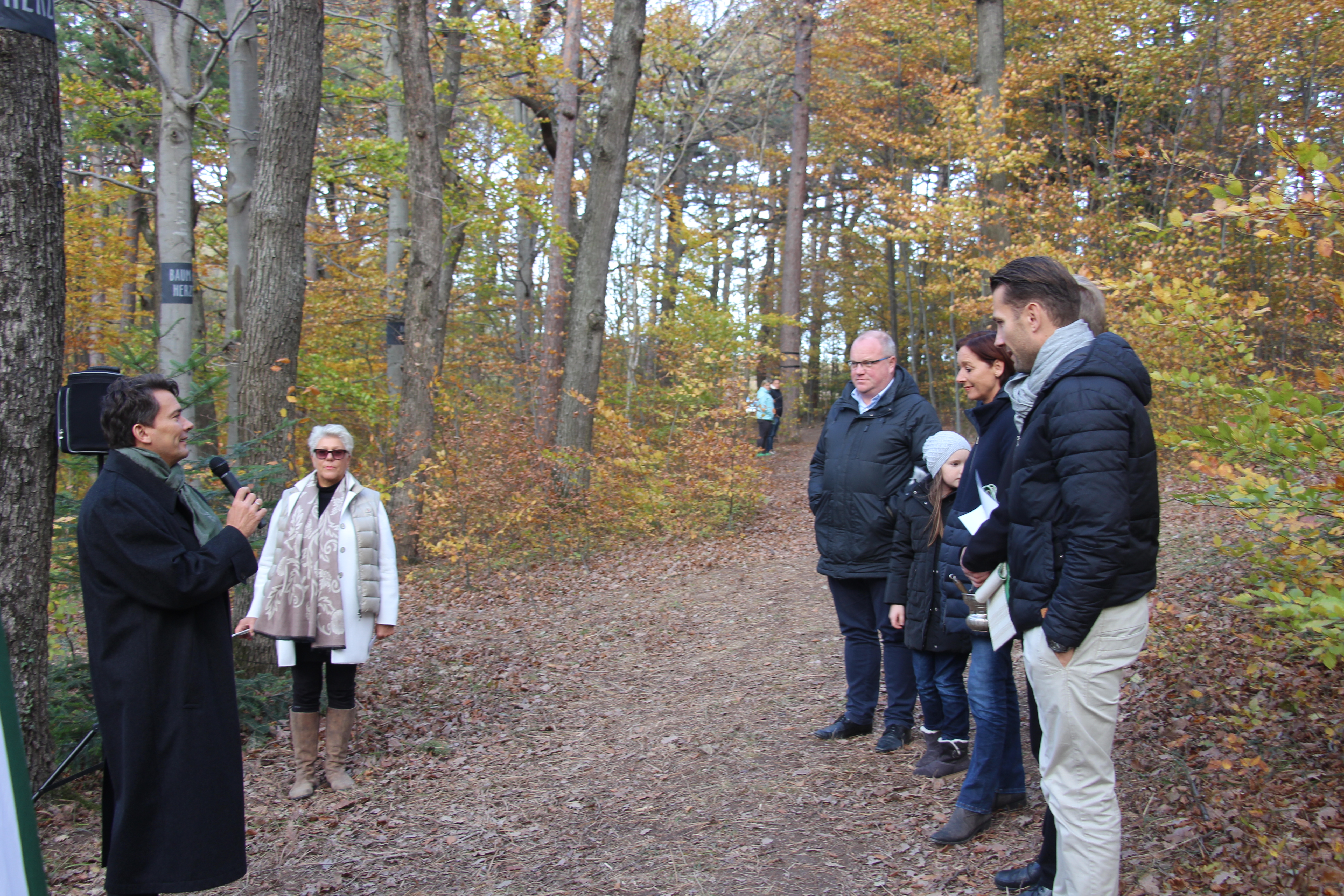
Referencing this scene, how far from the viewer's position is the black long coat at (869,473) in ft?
14.9

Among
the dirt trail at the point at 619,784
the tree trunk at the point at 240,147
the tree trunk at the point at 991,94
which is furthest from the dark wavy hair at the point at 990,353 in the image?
the tree trunk at the point at 991,94

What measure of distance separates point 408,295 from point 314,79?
437 cm

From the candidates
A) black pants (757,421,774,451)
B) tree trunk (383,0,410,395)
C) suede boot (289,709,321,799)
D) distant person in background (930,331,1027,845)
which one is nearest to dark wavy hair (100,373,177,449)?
suede boot (289,709,321,799)

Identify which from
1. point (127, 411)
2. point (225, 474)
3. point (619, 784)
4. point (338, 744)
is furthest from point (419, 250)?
point (127, 411)

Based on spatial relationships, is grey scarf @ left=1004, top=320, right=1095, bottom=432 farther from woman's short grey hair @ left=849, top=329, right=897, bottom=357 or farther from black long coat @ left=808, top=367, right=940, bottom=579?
woman's short grey hair @ left=849, top=329, right=897, bottom=357

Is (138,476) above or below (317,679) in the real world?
above

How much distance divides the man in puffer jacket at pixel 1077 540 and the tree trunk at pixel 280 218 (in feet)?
16.7

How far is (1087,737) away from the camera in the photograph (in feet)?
8.57

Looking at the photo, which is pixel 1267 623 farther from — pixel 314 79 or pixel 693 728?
pixel 314 79

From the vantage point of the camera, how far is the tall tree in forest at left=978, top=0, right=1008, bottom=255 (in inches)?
477

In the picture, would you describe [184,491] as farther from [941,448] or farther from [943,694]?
[943,694]

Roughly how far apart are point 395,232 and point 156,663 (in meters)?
11.9

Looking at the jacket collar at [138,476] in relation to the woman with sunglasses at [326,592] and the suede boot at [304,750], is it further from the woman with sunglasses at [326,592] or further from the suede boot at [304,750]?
the suede boot at [304,750]

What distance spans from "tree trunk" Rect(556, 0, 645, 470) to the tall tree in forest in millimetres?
5013
